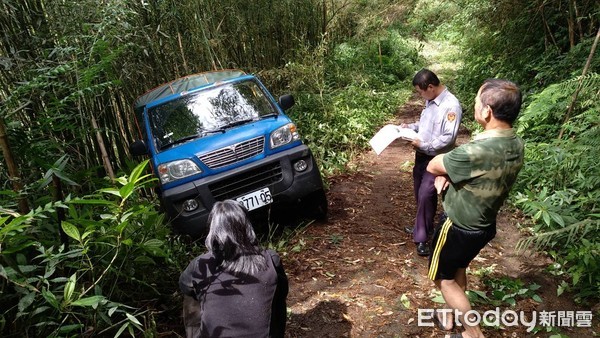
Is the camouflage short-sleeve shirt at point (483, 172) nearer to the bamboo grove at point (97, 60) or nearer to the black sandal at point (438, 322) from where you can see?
the black sandal at point (438, 322)

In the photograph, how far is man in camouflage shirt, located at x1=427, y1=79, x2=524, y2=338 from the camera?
6.40ft

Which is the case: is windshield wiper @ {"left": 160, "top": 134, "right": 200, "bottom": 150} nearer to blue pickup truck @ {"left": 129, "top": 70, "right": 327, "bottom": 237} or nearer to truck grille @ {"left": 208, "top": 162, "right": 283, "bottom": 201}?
blue pickup truck @ {"left": 129, "top": 70, "right": 327, "bottom": 237}

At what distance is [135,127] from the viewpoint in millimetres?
5410

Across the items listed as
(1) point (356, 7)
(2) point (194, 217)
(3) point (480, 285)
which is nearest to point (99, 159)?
(2) point (194, 217)

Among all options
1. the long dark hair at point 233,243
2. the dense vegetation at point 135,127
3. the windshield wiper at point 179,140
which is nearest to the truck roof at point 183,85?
the dense vegetation at point 135,127

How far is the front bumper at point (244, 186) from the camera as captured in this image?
11.6 feet

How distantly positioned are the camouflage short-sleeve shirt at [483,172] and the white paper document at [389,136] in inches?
43.7

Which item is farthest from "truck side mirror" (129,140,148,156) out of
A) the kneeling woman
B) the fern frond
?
the fern frond

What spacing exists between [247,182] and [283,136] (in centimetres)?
64

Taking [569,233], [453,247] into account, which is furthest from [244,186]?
[569,233]

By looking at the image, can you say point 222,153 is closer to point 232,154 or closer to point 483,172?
point 232,154

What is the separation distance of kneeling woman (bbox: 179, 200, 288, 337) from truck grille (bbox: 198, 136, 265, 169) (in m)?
1.69

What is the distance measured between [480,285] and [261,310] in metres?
2.12

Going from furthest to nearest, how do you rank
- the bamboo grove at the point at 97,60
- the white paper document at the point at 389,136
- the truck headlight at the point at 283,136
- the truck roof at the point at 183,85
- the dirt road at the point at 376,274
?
the truck roof at the point at 183,85 < the truck headlight at the point at 283,136 < the white paper document at the point at 389,136 < the bamboo grove at the point at 97,60 < the dirt road at the point at 376,274
